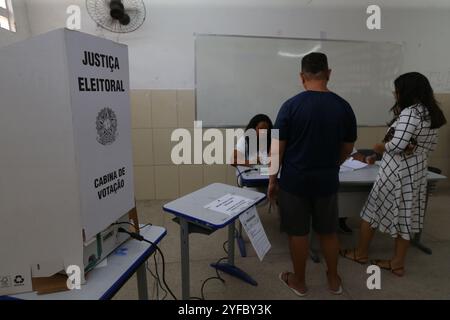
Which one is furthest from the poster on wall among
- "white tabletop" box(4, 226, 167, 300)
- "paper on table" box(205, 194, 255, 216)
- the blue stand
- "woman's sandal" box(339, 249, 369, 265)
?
"woman's sandal" box(339, 249, 369, 265)

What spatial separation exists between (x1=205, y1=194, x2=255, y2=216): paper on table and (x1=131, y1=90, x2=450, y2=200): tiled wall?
6.17 ft

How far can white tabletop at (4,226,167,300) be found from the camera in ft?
2.67

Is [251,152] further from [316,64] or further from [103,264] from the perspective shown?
[103,264]

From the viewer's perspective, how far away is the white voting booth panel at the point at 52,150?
702 mm

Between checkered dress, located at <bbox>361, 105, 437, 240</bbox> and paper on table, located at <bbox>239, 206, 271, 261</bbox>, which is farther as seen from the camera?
checkered dress, located at <bbox>361, 105, 437, 240</bbox>

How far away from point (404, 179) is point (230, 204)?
4.07 feet

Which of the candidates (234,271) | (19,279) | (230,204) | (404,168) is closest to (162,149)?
(234,271)

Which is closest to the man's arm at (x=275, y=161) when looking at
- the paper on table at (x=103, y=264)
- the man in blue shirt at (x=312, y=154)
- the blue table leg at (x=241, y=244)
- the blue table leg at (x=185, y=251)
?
the man in blue shirt at (x=312, y=154)

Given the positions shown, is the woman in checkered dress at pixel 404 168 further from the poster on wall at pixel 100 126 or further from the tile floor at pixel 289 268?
the poster on wall at pixel 100 126

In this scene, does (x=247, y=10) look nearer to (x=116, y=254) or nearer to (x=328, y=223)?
(x=328, y=223)

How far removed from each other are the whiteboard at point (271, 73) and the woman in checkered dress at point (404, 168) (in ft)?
5.43

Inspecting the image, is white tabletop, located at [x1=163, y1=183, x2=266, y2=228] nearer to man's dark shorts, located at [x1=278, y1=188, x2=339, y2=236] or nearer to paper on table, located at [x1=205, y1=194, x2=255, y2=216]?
paper on table, located at [x1=205, y1=194, x2=255, y2=216]

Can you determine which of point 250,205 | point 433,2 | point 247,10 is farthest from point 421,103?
point 433,2
